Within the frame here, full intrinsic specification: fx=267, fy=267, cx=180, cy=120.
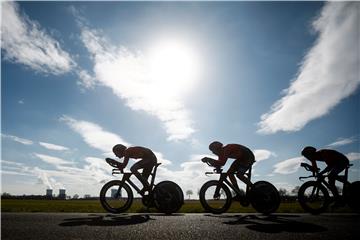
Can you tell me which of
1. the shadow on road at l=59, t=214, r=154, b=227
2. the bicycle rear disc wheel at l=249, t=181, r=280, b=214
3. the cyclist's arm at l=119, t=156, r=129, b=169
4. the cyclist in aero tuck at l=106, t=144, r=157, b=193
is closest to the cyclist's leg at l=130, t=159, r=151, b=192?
the cyclist in aero tuck at l=106, t=144, r=157, b=193

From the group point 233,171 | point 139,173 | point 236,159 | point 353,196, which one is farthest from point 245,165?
point 353,196

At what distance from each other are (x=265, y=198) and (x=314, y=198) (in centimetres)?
201

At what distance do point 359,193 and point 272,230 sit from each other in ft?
22.5

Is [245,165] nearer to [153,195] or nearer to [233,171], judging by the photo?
[233,171]

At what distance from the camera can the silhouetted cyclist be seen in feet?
30.5

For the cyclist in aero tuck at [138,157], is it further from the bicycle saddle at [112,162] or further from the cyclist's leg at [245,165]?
the cyclist's leg at [245,165]

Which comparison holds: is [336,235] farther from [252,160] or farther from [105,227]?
[252,160]

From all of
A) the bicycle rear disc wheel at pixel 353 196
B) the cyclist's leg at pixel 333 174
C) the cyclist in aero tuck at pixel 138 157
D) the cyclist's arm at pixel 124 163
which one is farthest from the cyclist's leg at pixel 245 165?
the cyclist's arm at pixel 124 163

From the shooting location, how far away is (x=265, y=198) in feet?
28.8

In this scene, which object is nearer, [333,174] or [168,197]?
[168,197]

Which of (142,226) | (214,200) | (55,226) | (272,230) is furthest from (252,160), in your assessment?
(55,226)

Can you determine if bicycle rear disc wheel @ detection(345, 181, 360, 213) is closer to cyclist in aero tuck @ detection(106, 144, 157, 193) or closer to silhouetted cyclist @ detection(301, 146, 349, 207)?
silhouetted cyclist @ detection(301, 146, 349, 207)

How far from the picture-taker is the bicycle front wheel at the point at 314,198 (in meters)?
9.23

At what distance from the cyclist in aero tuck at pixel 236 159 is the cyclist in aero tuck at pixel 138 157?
6.23ft
